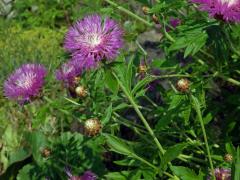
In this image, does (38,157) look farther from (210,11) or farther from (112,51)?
(210,11)

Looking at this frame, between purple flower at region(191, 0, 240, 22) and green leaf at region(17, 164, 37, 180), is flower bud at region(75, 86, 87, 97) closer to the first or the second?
purple flower at region(191, 0, 240, 22)

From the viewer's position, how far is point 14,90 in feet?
7.88

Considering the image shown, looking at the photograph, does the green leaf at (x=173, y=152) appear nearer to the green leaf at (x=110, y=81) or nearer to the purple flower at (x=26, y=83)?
the green leaf at (x=110, y=81)

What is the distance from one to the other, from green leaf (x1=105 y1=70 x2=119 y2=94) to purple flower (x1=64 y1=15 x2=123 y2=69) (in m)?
0.08

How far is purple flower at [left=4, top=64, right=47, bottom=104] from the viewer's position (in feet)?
7.61

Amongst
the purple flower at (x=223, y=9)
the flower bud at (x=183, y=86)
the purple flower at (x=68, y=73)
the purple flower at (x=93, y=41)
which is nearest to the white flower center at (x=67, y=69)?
the purple flower at (x=68, y=73)

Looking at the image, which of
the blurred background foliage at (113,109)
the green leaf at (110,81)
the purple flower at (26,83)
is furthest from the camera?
the purple flower at (26,83)

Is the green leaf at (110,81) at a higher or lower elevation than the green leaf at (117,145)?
higher

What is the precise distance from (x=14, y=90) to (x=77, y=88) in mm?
306

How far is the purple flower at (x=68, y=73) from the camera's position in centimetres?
238

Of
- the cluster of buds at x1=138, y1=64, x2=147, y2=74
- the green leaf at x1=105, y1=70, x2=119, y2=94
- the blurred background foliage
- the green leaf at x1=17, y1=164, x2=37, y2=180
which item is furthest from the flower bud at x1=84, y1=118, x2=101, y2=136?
the green leaf at x1=17, y1=164, x2=37, y2=180

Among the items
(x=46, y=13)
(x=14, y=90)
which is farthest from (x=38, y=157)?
(x=46, y=13)

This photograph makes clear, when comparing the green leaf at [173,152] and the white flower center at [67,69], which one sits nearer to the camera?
the green leaf at [173,152]

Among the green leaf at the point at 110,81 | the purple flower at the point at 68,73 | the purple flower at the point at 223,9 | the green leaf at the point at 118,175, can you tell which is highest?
the purple flower at the point at 223,9
